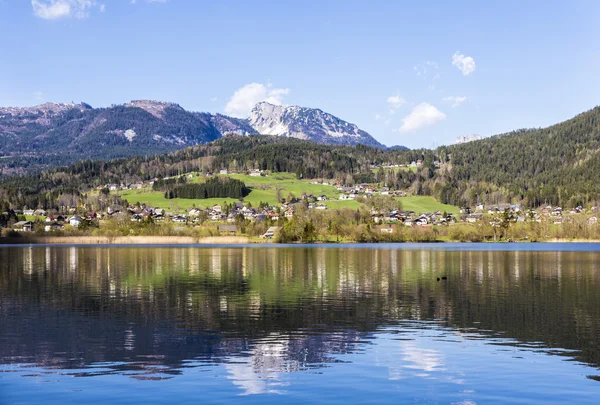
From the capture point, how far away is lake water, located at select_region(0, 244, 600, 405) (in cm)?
2411

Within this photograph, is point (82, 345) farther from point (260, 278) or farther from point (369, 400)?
point (260, 278)

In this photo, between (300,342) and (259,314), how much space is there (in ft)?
32.0

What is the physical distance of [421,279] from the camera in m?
68.3

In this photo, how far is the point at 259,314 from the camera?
42.3 metres

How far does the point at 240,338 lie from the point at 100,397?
11.6 meters

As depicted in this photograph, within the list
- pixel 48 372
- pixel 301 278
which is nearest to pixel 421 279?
pixel 301 278

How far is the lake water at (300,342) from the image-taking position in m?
24.1

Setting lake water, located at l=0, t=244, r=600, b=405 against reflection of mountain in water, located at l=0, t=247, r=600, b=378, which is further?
reflection of mountain in water, located at l=0, t=247, r=600, b=378

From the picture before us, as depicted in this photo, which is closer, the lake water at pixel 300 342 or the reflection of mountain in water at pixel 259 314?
the lake water at pixel 300 342

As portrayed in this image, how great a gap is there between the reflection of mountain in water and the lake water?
0.47 ft

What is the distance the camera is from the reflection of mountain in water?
29.7 m

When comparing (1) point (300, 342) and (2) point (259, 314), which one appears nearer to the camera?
(1) point (300, 342)

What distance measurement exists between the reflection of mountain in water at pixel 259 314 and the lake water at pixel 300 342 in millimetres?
143

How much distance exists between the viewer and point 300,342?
32.9 m
